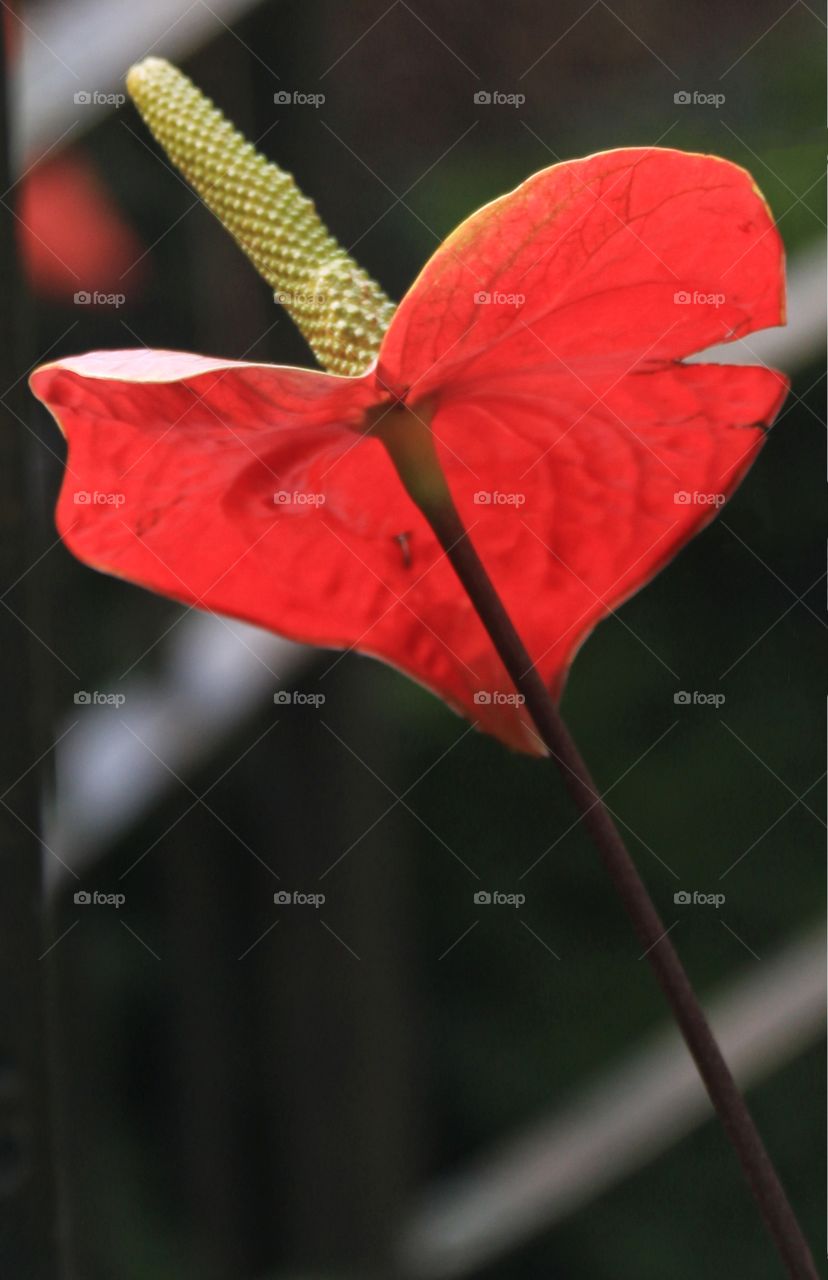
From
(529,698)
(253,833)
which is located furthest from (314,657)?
(529,698)

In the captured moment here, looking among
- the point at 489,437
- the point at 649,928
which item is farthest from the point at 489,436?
the point at 649,928

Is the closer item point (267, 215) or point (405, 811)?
point (267, 215)

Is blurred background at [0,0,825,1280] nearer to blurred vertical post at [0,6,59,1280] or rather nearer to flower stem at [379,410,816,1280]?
blurred vertical post at [0,6,59,1280]

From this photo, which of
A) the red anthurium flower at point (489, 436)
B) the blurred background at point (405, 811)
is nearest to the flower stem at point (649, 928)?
the red anthurium flower at point (489, 436)

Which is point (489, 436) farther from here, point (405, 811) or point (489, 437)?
point (405, 811)

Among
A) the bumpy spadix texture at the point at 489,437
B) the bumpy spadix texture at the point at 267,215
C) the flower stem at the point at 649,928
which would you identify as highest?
the bumpy spadix texture at the point at 267,215

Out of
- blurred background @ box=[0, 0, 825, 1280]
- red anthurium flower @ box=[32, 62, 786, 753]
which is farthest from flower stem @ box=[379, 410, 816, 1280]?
blurred background @ box=[0, 0, 825, 1280]

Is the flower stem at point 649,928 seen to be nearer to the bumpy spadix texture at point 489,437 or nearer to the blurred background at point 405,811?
the bumpy spadix texture at point 489,437
